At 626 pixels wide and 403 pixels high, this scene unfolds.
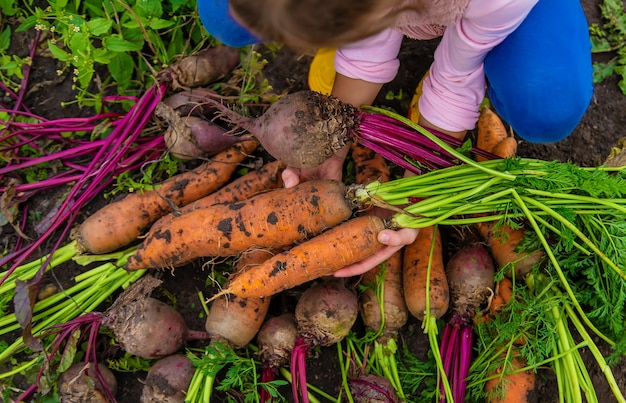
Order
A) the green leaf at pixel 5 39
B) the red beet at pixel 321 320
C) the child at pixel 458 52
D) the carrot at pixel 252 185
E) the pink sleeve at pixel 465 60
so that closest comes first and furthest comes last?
the child at pixel 458 52 → the pink sleeve at pixel 465 60 → the red beet at pixel 321 320 → the carrot at pixel 252 185 → the green leaf at pixel 5 39

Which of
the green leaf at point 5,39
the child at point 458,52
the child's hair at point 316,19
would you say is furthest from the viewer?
the green leaf at point 5,39

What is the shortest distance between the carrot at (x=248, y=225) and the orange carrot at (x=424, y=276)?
378 millimetres

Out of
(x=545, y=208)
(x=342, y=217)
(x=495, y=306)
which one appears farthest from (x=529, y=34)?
(x=495, y=306)

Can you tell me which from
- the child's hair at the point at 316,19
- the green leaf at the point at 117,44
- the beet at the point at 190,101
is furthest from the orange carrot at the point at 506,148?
the green leaf at the point at 117,44

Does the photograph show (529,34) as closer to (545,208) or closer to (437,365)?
(545,208)

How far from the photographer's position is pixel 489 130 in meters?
2.20

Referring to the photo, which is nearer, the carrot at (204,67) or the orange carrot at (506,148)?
the orange carrot at (506,148)

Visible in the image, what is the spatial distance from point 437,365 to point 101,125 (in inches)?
66.7

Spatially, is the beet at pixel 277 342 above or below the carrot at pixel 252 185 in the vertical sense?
below

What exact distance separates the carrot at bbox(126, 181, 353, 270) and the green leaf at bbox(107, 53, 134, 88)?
A: 68 cm

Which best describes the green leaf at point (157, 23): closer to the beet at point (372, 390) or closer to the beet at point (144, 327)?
the beet at point (144, 327)

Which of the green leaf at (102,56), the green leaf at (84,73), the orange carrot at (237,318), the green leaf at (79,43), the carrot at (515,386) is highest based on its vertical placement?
the green leaf at (79,43)

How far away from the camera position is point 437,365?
72.6 inches

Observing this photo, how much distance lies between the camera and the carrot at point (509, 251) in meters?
1.88
